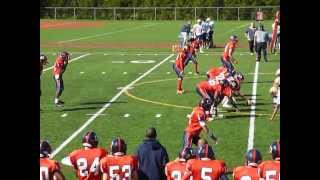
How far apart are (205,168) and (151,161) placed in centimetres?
124

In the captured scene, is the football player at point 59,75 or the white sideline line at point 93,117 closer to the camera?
the white sideline line at point 93,117

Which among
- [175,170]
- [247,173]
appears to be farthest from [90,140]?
[247,173]

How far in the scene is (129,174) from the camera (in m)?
9.13

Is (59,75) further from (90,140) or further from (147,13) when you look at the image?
(147,13)

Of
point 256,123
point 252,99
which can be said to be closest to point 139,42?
point 252,99

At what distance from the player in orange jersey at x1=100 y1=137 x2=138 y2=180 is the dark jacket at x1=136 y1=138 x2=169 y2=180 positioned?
2.13ft

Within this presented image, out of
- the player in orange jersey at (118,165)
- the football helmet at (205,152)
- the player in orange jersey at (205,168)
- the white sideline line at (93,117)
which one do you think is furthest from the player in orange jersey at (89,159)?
the white sideline line at (93,117)

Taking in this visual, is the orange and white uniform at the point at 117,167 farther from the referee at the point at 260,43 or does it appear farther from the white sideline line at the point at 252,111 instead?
the referee at the point at 260,43

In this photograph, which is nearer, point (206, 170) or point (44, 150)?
point (206, 170)

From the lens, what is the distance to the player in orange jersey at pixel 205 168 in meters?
8.87

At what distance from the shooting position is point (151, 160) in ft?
32.4

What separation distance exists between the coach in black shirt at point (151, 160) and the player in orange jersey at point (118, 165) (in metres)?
0.65
